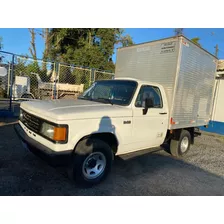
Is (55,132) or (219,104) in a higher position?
(219,104)

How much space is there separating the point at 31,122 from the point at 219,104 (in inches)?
394

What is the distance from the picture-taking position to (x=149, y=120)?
408cm

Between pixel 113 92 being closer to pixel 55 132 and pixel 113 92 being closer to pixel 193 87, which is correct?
pixel 55 132

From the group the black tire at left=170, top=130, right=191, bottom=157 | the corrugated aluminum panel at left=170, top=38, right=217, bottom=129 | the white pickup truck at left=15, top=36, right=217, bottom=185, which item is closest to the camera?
the white pickup truck at left=15, top=36, right=217, bottom=185

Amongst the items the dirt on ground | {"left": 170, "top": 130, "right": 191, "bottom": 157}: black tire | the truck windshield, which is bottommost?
the dirt on ground

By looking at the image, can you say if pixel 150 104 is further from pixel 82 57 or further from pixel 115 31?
pixel 115 31

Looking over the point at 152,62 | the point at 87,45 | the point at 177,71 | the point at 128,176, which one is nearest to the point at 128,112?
the point at 128,176

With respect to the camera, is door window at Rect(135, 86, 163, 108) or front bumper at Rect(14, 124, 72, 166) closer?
front bumper at Rect(14, 124, 72, 166)

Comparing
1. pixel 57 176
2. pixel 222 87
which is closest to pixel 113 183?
pixel 57 176

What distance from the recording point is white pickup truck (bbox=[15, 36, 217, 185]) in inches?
117

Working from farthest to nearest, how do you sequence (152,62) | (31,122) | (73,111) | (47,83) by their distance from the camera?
(47,83) → (152,62) → (31,122) → (73,111)

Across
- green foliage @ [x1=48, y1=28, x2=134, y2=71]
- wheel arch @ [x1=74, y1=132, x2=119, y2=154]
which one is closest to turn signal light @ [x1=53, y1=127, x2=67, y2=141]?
wheel arch @ [x1=74, y1=132, x2=119, y2=154]

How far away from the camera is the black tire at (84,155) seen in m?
2.99

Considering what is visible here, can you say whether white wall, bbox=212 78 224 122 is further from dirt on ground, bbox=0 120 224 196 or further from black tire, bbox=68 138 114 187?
black tire, bbox=68 138 114 187
